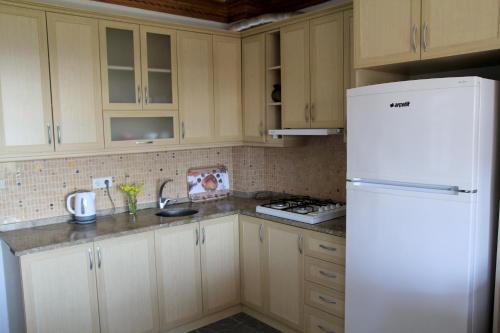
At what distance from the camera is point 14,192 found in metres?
2.86

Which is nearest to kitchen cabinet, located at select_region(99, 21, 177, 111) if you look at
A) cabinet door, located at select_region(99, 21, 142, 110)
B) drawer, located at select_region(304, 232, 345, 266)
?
cabinet door, located at select_region(99, 21, 142, 110)

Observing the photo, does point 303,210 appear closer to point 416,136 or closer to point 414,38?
point 416,136

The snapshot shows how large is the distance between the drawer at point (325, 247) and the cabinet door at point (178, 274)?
2.74 feet

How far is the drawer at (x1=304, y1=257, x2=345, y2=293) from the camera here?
263cm

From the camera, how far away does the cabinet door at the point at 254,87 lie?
3.40m

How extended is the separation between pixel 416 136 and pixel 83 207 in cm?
218

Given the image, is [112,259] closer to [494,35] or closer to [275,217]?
[275,217]

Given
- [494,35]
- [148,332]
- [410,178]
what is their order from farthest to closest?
1. [148,332]
2. [410,178]
3. [494,35]

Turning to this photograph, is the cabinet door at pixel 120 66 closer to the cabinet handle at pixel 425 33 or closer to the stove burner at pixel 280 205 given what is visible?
the stove burner at pixel 280 205

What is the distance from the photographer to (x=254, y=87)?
347 cm

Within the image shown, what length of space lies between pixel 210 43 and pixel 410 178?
79.2 inches

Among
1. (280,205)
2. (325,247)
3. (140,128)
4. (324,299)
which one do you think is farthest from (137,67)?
(324,299)

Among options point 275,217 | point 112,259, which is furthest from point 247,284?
point 112,259

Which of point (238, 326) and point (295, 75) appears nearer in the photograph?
point (295, 75)
